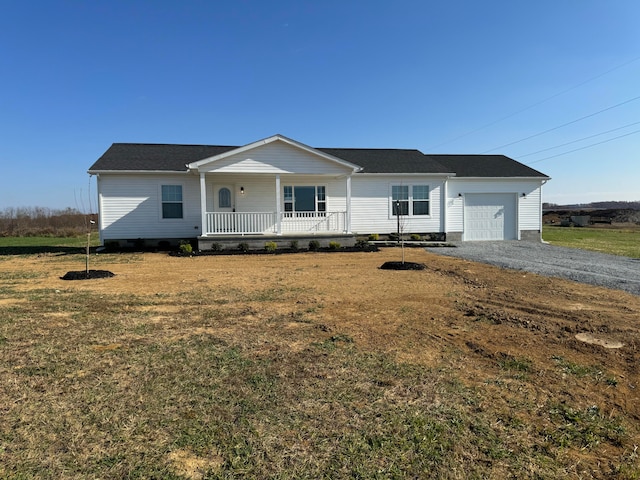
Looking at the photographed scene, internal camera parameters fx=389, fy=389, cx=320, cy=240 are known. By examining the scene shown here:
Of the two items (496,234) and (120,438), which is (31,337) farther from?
(496,234)

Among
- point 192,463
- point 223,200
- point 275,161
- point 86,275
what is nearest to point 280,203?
point 275,161

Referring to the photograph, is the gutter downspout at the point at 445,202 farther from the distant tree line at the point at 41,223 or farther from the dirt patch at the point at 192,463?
the distant tree line at the point at 41,223

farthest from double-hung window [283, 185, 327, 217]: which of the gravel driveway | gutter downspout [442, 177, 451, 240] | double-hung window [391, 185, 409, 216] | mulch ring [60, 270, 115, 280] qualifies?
mulch ring [60, 270, 115, 280]

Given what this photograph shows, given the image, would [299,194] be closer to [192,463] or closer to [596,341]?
[596,341]

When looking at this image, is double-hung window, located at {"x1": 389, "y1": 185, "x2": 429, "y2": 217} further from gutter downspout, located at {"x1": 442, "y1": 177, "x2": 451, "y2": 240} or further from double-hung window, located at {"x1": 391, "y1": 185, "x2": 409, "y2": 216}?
gutter downspout, located at {"x1": 442, "y1": 177, "x2": 451, "y2": 240}

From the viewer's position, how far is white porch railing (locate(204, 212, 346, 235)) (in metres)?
15.6

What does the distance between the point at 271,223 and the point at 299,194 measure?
1891 mm

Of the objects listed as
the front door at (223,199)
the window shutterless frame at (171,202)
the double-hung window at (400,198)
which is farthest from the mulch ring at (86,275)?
the double-hung window at (400,198)

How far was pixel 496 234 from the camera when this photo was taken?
19.3 metres

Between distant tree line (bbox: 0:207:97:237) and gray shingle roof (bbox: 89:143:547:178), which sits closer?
gray shingle roof (bbox: 89:143:547:178)

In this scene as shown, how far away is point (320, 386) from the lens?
11.2ft

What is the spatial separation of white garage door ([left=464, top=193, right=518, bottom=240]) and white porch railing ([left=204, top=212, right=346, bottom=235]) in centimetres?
656

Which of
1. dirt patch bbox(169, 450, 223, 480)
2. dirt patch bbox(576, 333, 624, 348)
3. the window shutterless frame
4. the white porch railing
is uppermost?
the window shutterless frame

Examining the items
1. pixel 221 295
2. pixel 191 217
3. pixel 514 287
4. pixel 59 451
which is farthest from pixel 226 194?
pixel 59 451
